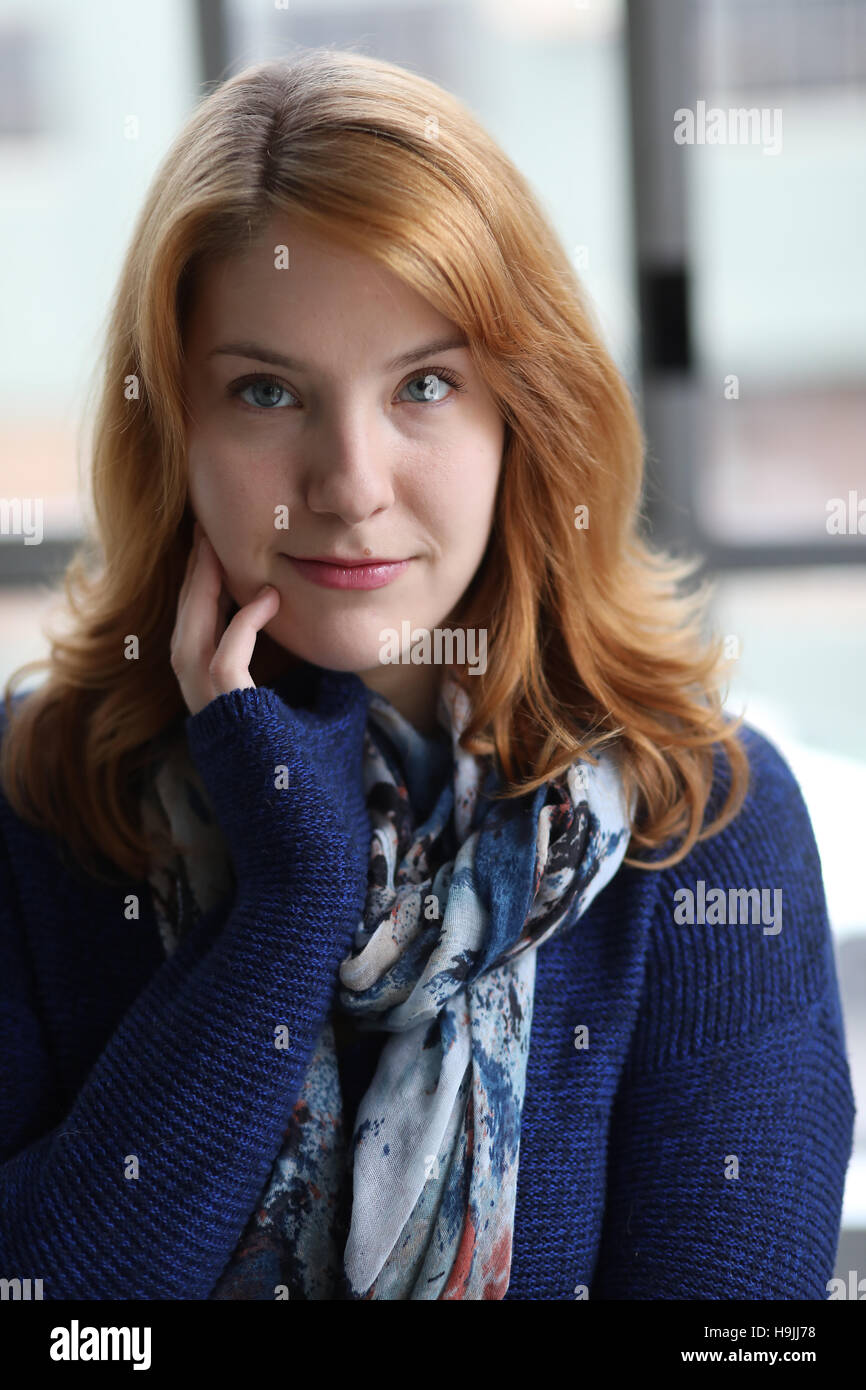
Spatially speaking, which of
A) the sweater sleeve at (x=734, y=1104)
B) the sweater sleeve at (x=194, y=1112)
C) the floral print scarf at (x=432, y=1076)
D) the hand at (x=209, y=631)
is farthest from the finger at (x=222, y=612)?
the sweater sleeve at (x=734, y=1104)

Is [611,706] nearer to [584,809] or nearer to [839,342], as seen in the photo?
[584,809]

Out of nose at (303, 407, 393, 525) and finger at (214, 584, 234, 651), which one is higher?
nose at (303, 407, 393, 525)

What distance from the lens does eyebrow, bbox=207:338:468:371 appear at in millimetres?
927

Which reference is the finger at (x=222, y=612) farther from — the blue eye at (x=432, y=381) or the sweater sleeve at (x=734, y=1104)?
the sweater sleeve at (x=734, y=1104)

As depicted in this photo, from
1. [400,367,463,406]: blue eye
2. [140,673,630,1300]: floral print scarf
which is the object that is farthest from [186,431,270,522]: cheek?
[140,673,630,1300]: floral print scarf

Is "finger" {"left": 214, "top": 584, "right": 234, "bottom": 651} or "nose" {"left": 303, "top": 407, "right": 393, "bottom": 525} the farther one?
"finger" {"left": 214, "top": 584, "right": 234, "bottom": 651}

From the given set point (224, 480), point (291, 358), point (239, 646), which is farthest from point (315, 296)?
point (239, 646)

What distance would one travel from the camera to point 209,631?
1.04m

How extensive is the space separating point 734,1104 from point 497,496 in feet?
1.73

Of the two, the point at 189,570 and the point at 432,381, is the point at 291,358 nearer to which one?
the point at 432,381

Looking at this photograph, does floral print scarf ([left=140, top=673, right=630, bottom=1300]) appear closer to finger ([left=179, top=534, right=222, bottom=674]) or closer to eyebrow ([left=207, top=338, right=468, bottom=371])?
finger ([left=179, top=534, right=222, bottom=674])

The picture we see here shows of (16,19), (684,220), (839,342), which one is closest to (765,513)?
(839,342)

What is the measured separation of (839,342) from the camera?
95.5 inches

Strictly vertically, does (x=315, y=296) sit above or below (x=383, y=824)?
above
